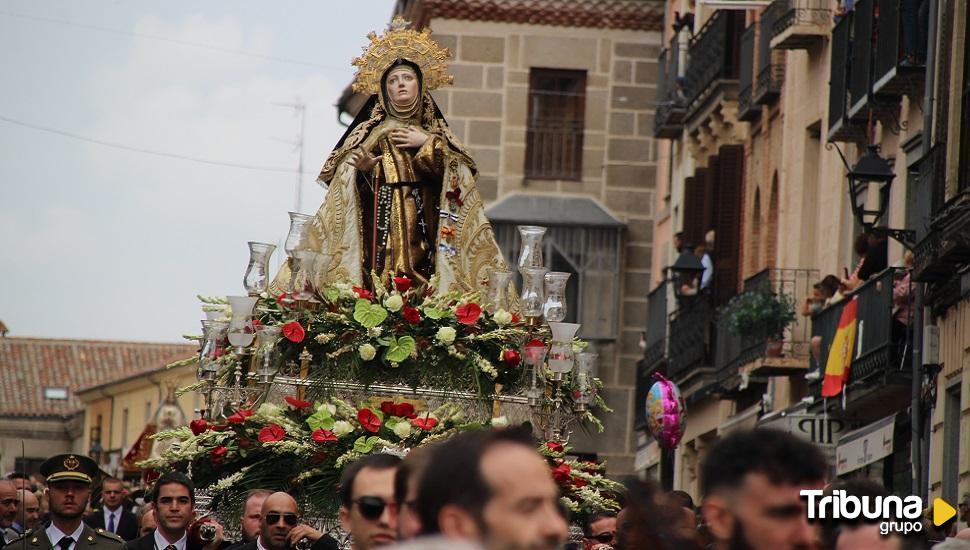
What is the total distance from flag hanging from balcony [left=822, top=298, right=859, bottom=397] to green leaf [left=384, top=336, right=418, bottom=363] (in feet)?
29.5

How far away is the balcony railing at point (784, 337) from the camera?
23781mm

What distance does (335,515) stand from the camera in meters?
11.3

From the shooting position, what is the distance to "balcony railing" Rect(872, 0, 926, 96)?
19.0m

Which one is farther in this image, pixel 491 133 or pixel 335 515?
pixel 491 133

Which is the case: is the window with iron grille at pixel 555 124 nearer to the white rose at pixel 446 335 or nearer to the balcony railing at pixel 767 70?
the balcony railing at pixel 767 70

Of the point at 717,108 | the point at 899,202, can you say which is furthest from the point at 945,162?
the point at 717,108

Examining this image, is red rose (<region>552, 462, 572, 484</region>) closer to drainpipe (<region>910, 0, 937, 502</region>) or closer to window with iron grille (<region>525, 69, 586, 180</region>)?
drainpipe (<region>910, 0, 937, 502</region>)

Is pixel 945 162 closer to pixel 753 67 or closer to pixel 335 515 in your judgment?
pixel 335 515

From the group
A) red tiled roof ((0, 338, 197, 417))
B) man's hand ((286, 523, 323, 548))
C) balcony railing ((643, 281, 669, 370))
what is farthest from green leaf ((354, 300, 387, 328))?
red tiled roof ((0, 338, 197, 417))

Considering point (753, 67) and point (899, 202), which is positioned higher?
point (753, 67)

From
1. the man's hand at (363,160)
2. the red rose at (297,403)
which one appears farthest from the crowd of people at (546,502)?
the man's hand at (363,160)

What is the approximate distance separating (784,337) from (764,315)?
2.82ft

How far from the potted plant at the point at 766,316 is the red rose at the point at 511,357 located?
1197cm

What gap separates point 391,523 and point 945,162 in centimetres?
1254
